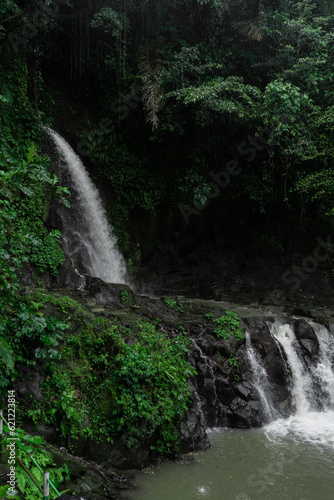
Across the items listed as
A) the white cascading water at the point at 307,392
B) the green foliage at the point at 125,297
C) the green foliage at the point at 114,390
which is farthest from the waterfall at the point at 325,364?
the green foliage at the point at 125,297

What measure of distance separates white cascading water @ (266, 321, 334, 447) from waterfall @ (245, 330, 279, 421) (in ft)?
0.62

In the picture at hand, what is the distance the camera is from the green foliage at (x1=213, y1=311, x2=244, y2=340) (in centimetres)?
741

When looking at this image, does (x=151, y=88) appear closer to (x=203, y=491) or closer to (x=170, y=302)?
(x=170, y=302)

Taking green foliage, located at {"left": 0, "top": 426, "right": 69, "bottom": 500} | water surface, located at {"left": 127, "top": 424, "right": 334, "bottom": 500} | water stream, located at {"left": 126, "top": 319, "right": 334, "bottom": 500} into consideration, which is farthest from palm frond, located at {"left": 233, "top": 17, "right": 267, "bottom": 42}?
green foliage, located at {"left": 0, "top": 426, "right": 69, "bottom": 500}

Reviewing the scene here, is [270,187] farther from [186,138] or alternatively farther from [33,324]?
[33,324]

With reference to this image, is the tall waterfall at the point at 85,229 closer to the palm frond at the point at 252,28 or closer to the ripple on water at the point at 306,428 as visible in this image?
the ripple on water at the point at 306,428

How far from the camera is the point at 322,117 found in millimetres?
10039

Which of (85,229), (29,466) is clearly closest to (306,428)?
(29,466)

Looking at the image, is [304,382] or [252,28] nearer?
[304,382]

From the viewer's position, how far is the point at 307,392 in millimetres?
7180

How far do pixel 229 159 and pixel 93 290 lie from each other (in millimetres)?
7162

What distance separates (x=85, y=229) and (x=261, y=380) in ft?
19.7

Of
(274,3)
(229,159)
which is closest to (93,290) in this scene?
(229,159)

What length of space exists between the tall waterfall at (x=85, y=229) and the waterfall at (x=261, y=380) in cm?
457
